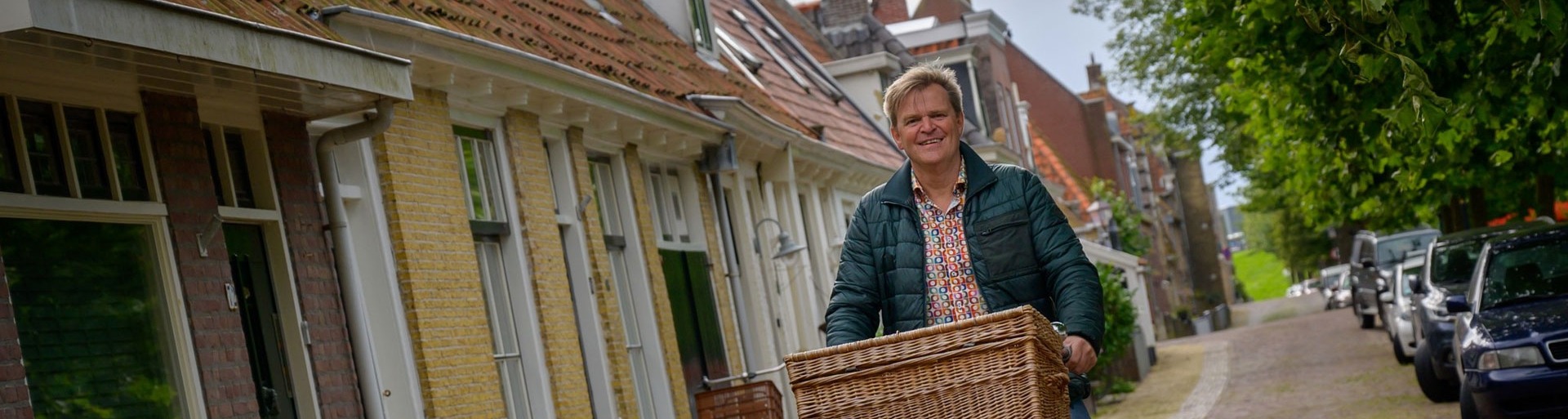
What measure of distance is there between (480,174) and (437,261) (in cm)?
162

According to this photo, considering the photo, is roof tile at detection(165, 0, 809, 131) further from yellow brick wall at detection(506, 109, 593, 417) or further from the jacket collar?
the jacket collar

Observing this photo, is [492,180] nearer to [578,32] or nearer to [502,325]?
[502,325]

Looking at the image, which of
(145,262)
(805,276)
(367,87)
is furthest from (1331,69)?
(145,262)

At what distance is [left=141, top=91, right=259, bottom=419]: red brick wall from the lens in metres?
8.29

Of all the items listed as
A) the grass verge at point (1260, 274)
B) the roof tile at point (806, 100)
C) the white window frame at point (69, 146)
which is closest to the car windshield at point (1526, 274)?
the roof tile at point (806, 100)

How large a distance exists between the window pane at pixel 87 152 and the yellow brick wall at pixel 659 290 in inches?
296

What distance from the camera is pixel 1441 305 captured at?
17641 millimetres

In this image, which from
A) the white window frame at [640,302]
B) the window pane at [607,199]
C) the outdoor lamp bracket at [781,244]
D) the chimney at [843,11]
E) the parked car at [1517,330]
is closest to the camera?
the parked car at [1517,330]

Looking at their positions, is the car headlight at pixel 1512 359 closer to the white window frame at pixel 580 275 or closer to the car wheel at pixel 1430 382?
the car wheel at pixel 1430 382

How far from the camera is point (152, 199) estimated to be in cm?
824

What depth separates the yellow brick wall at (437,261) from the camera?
10508 mm

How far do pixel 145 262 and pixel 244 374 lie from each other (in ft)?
2.16

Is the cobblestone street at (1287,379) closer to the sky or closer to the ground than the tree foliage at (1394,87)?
closer to the ground

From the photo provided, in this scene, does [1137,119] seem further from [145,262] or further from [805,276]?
[145,262]
